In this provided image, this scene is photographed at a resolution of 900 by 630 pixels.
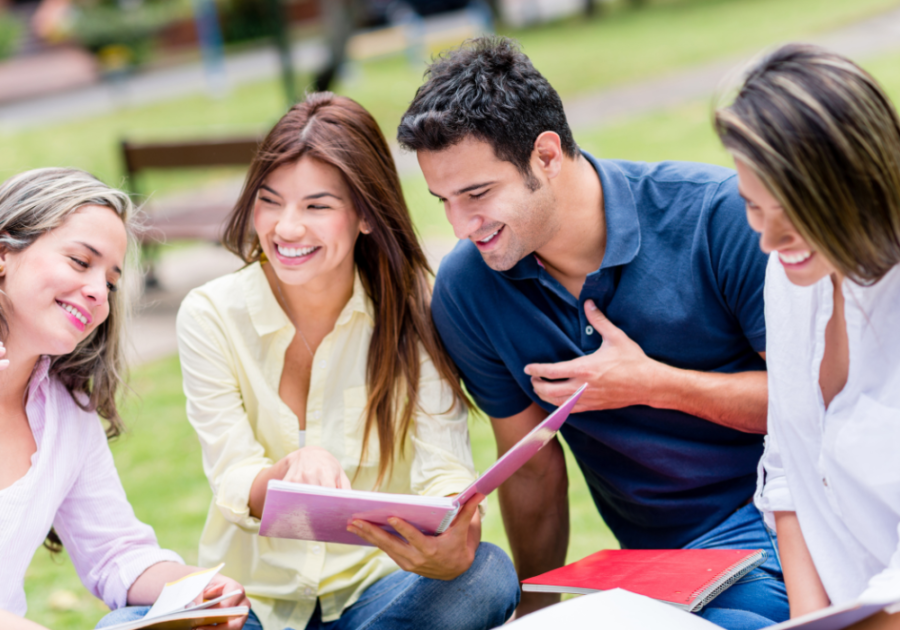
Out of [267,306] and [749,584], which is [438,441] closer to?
[267,306]

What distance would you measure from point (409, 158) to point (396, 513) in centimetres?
790

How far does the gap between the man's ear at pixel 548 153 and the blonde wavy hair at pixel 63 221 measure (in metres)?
1.05

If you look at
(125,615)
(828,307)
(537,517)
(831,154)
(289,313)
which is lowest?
(537,517)

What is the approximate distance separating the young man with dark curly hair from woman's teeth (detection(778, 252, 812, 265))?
21.9 inches

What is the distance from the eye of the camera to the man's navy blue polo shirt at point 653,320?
91.5 inches

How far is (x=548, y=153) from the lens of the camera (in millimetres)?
2352

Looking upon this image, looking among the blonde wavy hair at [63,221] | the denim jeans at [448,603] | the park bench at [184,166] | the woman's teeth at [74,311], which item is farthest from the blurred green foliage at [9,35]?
the denim jeans at [448,603]

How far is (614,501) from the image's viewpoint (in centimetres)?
265

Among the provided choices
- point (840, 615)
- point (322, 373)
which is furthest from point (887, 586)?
point (322, 373)

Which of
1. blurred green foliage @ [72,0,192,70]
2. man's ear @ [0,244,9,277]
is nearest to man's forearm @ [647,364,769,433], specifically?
man's ear @ [0,244,9,277]

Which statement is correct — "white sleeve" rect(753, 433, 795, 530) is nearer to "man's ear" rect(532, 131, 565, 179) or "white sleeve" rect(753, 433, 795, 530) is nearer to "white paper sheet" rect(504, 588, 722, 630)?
"white paper sheet" rect(504, 588, 722, 630)

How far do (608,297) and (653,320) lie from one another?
13 cm

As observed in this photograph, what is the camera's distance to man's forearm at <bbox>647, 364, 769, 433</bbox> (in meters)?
2.29

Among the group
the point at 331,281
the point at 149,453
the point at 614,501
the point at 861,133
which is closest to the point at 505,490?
the point at 614,501
